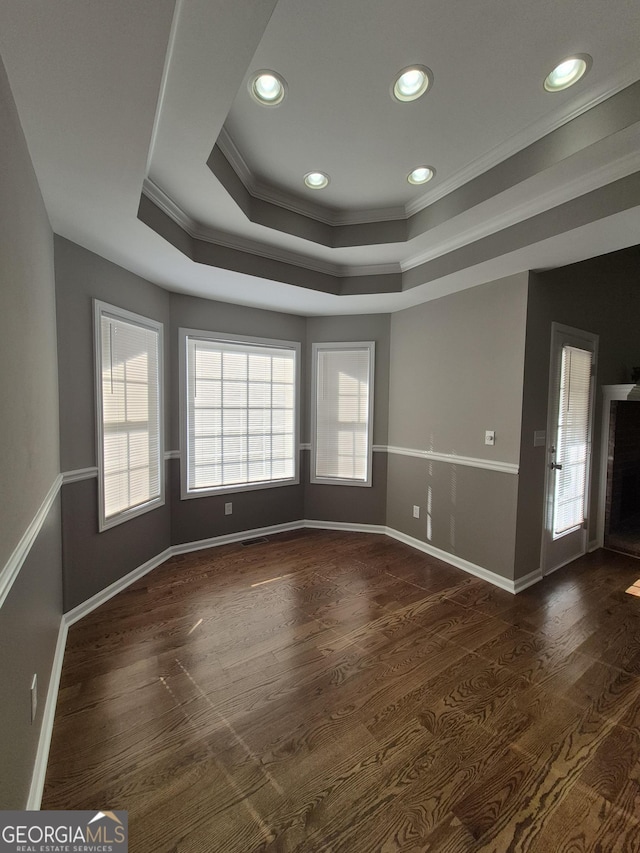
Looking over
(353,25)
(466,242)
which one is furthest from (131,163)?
(466,242)

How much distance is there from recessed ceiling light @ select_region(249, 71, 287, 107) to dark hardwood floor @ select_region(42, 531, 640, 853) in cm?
290

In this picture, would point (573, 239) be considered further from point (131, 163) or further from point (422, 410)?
point (131, 163)

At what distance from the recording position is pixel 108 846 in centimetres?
114

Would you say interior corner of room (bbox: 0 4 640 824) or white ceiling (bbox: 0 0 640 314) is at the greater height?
white ceiling (bbox: 0 0 640 314)

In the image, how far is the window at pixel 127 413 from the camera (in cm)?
258

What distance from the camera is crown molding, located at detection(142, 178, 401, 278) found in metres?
2.16

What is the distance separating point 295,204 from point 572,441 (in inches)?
124

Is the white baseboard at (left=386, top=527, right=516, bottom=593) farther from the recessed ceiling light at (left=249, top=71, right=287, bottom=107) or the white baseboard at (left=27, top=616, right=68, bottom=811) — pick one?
the recessed ceiling light at (left=249, top=71, right=287, bottom=107)

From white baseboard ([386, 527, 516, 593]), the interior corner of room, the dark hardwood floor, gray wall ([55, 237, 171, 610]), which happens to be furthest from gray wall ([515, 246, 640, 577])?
gray wall ([55, 237, 171, 610])

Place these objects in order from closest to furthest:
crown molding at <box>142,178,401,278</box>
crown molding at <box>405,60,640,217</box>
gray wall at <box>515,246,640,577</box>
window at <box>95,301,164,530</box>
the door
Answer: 1. crown molding at <box>405,60,640,217</box>
2. crown molding at <box>142,178,401,278</box>
3. window at <box>95,301,164,530</box>
4. gray wall at <box>515,246,640,577</box>
5. the door

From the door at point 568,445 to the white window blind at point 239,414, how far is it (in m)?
2.56

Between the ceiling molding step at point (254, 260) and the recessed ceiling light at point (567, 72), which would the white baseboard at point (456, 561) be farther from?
the recessed ceiling light at point (567, 72)

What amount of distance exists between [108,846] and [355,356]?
12.4ft

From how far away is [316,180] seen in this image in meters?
2.27
